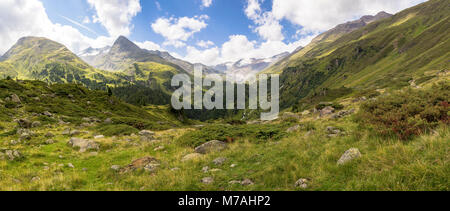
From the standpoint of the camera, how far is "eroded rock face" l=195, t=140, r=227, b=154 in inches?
583

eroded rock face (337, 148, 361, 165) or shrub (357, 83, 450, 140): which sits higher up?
shrub (357, 83, 450, 140)

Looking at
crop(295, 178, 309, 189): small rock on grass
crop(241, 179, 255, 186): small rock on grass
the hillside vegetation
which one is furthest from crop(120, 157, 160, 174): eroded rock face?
crop(295, 178, 309, 189): small rock on grass

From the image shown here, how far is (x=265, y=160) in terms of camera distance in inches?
424

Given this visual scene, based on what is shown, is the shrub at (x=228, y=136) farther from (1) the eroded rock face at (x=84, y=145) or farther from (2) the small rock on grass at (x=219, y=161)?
(1) the eroded rock face at (x=84, y=145)

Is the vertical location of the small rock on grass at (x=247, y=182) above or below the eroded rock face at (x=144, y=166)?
above

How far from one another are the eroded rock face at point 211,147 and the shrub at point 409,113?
31.9 ft

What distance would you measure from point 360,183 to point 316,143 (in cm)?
650

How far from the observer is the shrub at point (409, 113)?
8391 millimetres

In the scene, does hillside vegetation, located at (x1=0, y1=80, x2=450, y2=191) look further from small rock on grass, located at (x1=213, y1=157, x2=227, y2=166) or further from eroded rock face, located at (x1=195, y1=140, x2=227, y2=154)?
eroded rock face, located at (x1=195, y1=140, x2=227, y2=154)

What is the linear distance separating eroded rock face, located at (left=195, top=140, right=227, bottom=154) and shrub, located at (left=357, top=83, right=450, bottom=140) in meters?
9.71

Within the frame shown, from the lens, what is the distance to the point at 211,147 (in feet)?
49.9

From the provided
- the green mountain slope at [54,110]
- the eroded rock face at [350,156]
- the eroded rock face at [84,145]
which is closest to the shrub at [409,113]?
the eroded rock face at [350,156]
